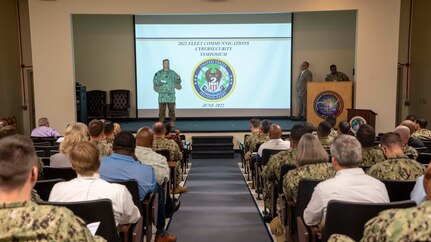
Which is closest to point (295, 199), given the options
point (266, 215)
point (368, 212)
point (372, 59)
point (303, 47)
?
point (368, 212)

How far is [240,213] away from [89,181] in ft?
9.22

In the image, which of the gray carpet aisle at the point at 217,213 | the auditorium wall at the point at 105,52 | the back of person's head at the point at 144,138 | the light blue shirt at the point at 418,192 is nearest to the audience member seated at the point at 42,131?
the gray carpet aisle at the point at 217,213

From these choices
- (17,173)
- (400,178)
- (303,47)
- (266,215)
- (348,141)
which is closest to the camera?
(17,173)

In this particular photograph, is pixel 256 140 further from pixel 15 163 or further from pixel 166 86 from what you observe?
pixel 15 163

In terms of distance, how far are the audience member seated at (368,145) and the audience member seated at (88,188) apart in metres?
2.41

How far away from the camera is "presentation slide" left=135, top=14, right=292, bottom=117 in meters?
11.9

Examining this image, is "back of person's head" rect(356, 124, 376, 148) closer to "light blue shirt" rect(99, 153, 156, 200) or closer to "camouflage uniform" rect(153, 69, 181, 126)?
"light blue shirt" rect(99, 153, 156, 200)

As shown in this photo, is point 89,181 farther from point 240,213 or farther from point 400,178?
point 240,213

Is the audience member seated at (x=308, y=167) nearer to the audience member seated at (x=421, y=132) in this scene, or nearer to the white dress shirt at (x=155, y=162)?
the white dress shirt at (x=155, y=162)

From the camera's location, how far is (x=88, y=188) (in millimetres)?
2570

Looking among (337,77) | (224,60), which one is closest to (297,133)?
(337,77)

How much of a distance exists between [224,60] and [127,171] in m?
8.77

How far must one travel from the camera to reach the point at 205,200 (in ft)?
18.7

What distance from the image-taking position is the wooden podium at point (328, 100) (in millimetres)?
10094
